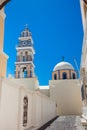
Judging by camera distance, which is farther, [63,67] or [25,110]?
[63,67]

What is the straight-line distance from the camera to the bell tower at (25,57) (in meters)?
24.9

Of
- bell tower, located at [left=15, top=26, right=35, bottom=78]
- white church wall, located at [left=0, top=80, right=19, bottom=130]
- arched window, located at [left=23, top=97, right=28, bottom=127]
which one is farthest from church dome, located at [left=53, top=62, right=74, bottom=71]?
white church wall, located at [left=0, top=80, right=19, bottom=130]

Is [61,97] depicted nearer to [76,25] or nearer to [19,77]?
[19,77]

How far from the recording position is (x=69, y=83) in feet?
83.2

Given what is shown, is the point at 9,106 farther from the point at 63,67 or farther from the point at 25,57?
the point at 63,67

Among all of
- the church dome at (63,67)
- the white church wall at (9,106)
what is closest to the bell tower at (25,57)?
the church dome at (63,67)

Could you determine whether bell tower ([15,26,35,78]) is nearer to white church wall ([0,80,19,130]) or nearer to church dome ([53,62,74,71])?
church dome ([53,62,74,71])

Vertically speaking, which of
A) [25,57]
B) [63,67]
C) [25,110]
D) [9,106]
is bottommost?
[25,110]

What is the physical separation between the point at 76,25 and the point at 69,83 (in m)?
13.2

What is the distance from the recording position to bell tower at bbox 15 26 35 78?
24891mm

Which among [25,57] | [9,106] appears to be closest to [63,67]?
Result: [25,57]

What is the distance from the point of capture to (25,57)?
2538 cm

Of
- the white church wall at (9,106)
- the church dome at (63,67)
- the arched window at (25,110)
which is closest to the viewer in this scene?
the white church wall at (9,106)

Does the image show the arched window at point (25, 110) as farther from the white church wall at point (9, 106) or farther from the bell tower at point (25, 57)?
the bell tower at point (25, 57)
